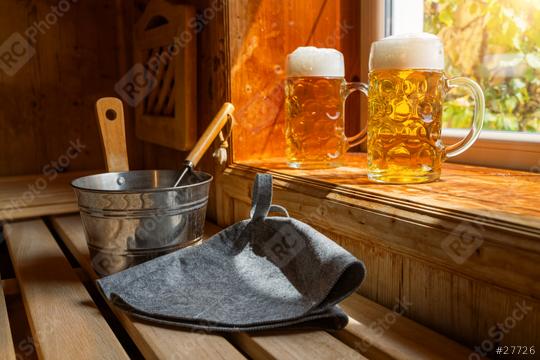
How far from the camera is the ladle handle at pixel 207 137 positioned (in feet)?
3.01

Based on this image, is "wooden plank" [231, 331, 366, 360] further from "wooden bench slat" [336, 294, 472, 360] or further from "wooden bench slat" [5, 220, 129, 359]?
"wooden bench slat" [5, 220, 129, 359]

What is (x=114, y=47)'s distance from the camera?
1863 millimetres

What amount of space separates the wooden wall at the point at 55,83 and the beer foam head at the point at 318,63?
1109 millimetres

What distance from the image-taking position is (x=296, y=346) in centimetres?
58

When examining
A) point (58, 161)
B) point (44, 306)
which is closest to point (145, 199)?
point (44, 306)

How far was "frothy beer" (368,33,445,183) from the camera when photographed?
0.76m

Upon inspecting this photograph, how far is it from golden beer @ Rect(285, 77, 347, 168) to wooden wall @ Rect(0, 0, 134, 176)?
1072 millimetres

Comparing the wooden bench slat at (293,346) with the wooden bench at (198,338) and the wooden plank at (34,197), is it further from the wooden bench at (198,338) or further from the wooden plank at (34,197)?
the wooden plank at (34,197)

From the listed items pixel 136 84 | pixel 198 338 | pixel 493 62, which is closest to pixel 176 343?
pixel 198 338

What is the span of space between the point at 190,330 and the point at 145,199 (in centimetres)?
22

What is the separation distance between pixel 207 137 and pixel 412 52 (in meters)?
0.40

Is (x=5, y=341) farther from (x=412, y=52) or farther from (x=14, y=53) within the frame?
(x=14, y=53)

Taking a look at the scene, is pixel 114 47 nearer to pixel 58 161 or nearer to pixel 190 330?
pixel 58 161

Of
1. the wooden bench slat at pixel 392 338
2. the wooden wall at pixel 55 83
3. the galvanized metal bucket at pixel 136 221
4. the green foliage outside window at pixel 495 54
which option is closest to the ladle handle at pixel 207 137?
the galvanized metal bucket at pixel 136 221
